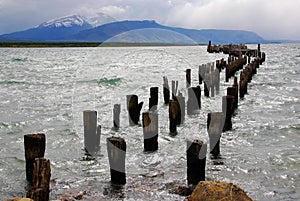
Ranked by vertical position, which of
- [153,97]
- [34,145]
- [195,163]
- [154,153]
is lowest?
[154,153]

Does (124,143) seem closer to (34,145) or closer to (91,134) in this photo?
(34,145)

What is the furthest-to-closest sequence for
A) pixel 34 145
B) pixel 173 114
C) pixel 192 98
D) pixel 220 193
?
pixel 192 98
pixel 173 114
pixel 34 145
pixel 220 193

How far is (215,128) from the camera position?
12.1 m

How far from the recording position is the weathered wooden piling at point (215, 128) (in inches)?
471

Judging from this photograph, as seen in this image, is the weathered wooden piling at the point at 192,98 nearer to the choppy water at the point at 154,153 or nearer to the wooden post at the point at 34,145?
the choppy water at the point at 154,153

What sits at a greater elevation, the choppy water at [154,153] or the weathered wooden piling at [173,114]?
the weathered wooden piling at [173,114]

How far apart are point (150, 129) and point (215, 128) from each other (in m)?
2.15

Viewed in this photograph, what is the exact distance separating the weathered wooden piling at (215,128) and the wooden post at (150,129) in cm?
180

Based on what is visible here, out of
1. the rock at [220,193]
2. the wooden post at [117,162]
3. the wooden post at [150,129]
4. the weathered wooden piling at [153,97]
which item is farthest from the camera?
the weathered wooden piling at [153,97]

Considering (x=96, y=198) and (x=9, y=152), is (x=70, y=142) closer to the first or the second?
(x=9, y=152)

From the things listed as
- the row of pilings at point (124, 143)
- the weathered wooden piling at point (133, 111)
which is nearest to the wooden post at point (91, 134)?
the row of pilings at point (124, 143)

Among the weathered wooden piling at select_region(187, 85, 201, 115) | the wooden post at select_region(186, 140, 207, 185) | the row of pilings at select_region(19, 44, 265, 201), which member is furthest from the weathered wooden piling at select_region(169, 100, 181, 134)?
the wooden post at select_region(186, 140, 207, 185)

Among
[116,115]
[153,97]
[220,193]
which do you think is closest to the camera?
[220,193]

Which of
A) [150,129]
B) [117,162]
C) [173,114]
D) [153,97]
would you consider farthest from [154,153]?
Result: [153,97]
